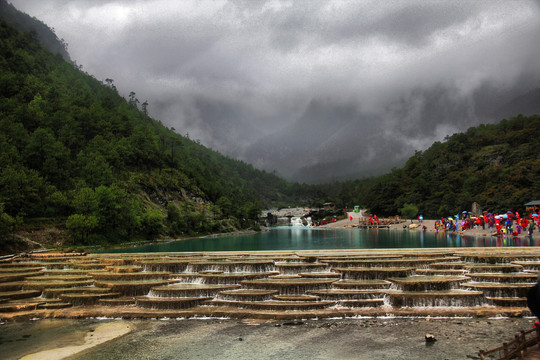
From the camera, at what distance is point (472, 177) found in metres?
140

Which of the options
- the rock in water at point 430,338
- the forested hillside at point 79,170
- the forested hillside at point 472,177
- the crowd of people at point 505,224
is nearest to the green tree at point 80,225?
the forested hillside at point 79,170

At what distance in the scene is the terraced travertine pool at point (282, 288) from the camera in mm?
20406

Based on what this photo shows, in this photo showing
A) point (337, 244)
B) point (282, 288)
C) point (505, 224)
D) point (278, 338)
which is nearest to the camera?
point (278, 338)

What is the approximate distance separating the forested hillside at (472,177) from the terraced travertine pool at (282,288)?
9080 cm

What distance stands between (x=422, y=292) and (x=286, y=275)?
9.08 meters

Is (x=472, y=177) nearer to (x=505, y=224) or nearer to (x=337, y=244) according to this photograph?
(x=505, y=224)

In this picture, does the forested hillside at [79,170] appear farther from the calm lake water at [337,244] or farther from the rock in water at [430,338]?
the rock in water at [430,338]

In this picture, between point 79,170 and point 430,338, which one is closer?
point 430,338

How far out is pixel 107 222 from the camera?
7038 centimetres

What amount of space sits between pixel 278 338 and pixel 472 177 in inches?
5685

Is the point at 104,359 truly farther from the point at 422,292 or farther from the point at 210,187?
the point at 210,187

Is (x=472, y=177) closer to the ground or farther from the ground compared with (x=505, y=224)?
farther from the ground

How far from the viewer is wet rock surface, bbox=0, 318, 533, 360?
15.1 metres

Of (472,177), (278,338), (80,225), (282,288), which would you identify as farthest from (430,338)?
(472,177)
